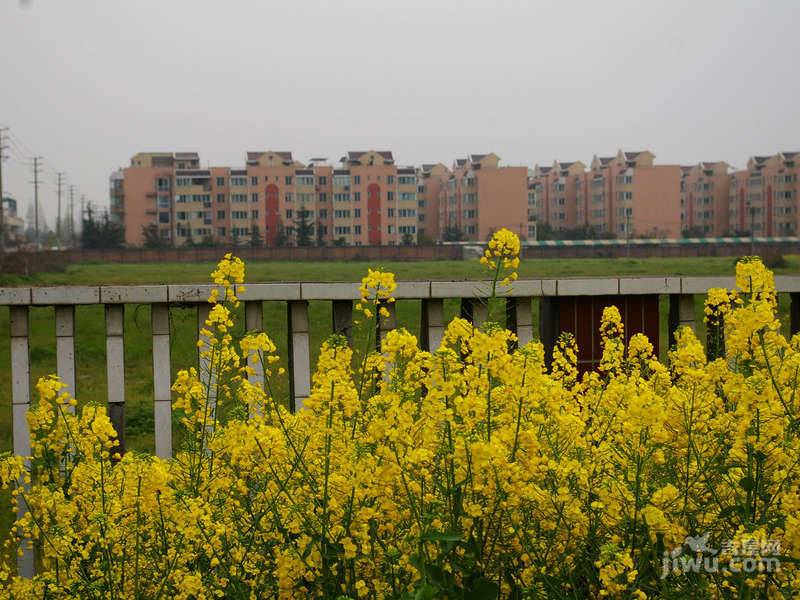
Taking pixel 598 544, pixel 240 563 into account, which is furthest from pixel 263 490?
pixel 598 544

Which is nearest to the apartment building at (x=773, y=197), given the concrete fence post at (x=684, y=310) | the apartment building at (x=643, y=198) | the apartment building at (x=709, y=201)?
the apartment building at (x=709, y=201)

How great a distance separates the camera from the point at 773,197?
93.5 metres

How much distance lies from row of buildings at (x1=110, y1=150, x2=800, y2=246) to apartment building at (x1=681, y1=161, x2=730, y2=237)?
1269mm

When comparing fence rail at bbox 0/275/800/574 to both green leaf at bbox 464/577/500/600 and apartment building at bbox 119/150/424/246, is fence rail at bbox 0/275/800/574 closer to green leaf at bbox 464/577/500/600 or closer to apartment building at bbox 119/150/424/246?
green leaf at bbox 464/577/500/600

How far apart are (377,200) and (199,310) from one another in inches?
3182

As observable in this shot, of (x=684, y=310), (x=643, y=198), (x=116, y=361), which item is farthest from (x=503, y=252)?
(x=643, y=198)

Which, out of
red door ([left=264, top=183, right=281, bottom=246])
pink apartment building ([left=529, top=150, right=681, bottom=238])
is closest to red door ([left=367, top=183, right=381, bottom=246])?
red door ([left=264, top=183, right=281, bottom=246])

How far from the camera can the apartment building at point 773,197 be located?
93125 mm

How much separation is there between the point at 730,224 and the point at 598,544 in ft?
333

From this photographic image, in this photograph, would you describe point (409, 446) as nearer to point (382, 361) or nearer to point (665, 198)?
point (382, 361)

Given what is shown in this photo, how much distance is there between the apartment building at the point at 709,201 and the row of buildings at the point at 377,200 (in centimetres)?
127

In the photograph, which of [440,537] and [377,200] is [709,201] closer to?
[377,200]

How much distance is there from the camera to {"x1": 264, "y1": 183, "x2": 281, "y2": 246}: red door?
85125 millimetres

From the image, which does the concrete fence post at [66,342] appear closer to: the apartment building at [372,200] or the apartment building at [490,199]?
the apartment building at [372,200]
